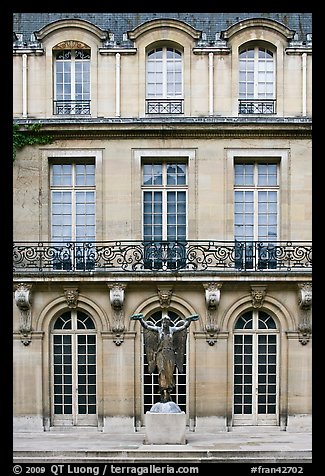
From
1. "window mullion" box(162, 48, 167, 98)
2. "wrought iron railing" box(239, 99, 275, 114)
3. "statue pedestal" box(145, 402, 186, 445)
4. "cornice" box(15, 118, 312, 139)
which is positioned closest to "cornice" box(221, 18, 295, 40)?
"window mullion" box(162, 48, 167, 98)

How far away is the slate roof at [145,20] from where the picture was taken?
72.3 feet

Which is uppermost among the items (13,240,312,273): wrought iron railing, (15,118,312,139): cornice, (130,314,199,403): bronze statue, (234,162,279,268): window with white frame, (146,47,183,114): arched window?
(146,47,183,114): arched window

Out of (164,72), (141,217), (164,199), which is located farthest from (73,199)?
(164,72)

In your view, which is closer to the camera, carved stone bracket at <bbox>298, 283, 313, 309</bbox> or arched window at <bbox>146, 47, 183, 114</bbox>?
carved stone bracket at <bbox>298, 283, 313, 309</bbox>

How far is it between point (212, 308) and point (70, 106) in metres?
6.02

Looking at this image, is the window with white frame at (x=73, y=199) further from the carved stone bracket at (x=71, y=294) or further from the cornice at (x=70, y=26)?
the cornice at (x=70, y=26)

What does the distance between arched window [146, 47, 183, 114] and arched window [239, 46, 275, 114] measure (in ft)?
5.00

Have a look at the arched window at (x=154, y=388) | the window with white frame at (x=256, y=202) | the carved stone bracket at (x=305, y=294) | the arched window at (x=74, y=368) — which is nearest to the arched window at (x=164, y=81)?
the window with white frame at (x=256, y=202)

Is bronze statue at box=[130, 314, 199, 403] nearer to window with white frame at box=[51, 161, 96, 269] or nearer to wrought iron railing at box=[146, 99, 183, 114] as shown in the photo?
window with white frame at box=[51, 161, 96, 269]

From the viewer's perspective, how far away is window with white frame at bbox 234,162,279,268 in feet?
72.2

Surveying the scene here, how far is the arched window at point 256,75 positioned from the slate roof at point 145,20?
847 mm

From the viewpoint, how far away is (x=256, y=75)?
72.3ft

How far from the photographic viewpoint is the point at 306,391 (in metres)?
21.6
